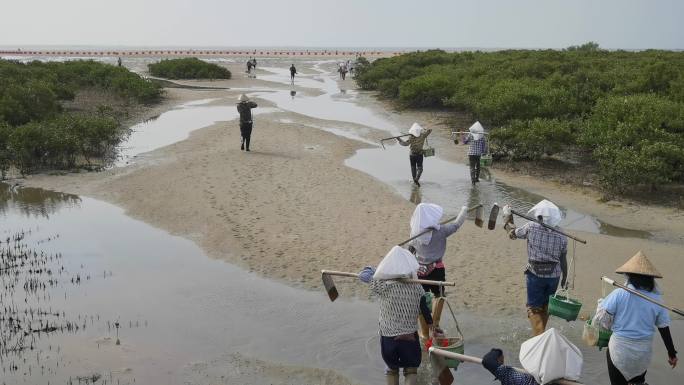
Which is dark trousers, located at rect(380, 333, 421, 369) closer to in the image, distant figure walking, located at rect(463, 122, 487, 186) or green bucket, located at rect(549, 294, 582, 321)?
green bucket, located at rect(549, 294, 582, 321)

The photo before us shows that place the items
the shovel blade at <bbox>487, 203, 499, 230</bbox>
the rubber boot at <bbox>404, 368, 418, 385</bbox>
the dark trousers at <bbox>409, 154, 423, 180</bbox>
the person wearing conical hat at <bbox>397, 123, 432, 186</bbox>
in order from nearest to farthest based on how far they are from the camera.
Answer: the rubber boot at <bbox>404, 368, 418, 385</bbox>
the shovel blade at <bbox>487, 203, 499, 230</bbox>
the person wearing conical hat at <bbox>397, 123, 432, 186</bbox>
the dark trousers at <bbox>409, 154, 423, 180</bbox>

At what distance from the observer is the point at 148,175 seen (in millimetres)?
16656

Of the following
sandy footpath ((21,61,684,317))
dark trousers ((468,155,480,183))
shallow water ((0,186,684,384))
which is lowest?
shallow water ((0,186,684,384))

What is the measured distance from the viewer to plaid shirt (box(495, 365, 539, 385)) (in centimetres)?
461

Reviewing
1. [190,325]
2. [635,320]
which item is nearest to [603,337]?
[635,320]

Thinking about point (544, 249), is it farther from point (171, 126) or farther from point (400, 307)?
point (171, 126)

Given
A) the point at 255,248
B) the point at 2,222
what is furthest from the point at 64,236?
the point at 255,248

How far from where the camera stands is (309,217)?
13.0 metres

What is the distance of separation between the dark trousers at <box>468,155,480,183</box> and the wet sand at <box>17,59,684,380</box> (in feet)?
3.64

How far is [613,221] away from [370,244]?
5.45 metres

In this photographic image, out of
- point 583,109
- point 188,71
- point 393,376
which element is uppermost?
point 583,109

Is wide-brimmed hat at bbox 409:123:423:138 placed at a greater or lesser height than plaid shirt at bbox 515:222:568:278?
greater

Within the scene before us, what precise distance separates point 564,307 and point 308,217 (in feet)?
22.3

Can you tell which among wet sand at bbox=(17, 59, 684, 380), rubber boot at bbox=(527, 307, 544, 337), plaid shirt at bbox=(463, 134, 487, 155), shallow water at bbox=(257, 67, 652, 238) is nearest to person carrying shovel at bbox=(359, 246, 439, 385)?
rubber boot at bbox=(527, 307, 544, 337)
